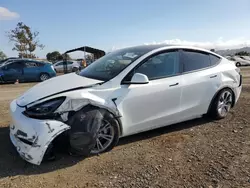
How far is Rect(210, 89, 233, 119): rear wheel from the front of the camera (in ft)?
16.3

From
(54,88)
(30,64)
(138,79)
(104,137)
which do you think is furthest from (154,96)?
(30,64)

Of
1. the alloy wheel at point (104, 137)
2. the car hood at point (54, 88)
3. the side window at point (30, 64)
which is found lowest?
the alloy wheel at point (104, 137)

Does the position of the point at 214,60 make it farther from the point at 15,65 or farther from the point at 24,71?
the point at 15,65

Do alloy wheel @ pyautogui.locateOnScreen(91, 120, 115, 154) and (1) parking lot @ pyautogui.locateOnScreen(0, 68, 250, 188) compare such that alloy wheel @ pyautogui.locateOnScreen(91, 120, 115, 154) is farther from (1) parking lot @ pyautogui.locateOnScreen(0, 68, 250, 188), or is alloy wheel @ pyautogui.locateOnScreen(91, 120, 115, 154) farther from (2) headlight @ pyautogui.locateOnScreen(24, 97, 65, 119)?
(2) headlight @ pyautogui.locateOnScreen(24, 97, 65, 119)

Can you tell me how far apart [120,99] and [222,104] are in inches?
96.4

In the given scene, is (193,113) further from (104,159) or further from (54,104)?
(54,104)

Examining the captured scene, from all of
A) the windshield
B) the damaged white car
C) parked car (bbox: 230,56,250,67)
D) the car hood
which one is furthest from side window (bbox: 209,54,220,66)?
parked car (bbox: 230,56,250,67)

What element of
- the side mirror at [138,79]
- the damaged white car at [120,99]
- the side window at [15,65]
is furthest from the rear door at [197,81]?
the side window at [15,65]

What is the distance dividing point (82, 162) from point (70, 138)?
0.42m

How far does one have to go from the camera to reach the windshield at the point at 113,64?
4.02 metres

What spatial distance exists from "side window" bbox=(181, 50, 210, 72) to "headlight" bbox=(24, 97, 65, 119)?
2326 mm

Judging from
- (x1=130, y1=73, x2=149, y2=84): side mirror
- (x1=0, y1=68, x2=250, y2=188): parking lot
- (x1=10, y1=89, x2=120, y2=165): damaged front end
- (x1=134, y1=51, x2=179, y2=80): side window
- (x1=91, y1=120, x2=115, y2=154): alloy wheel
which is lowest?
(x1=0, y1=68, x2=250, y2=188): parking lot

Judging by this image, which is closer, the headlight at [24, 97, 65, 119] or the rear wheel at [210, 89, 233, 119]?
the headlight at [24, 97, 65, 119]

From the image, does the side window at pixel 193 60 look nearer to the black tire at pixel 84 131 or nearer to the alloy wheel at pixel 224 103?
the alloy wheel at pixel 224 103
